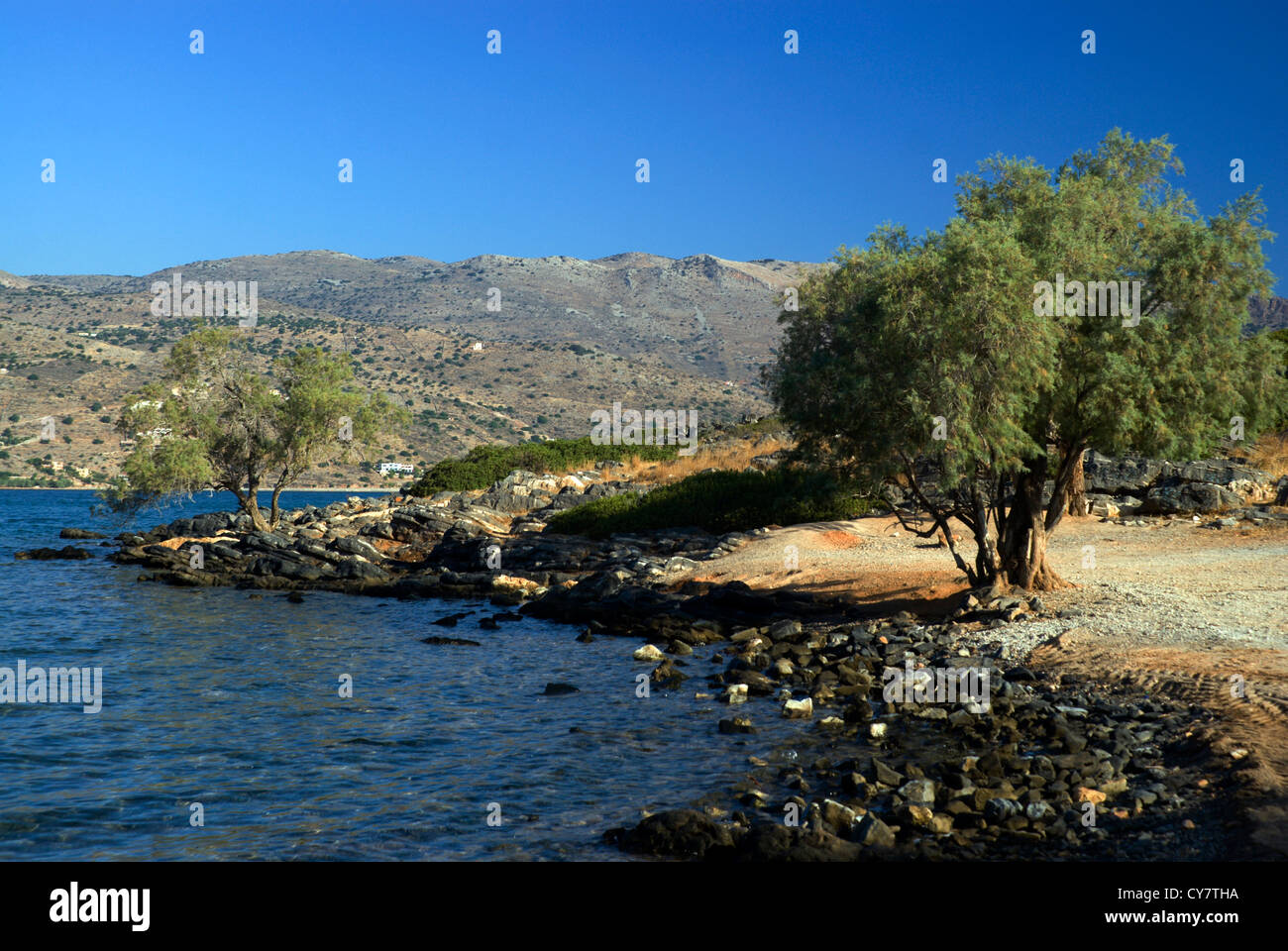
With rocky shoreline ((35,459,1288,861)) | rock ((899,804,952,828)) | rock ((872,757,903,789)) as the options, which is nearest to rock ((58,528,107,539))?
rocky shoreline ((35,459,1288,861))

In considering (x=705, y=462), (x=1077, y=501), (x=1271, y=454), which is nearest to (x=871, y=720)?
(x=1077, y=501)

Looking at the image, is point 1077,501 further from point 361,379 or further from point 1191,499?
point 361,379

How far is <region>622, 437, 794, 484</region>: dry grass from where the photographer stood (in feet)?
138

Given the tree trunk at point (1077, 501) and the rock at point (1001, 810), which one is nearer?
the rock at point (1001, 810)

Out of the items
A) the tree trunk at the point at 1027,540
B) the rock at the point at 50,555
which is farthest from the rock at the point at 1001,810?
the rock at the point at 50,555

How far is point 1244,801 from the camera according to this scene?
8.98 m

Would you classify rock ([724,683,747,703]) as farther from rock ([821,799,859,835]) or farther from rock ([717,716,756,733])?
rock ([821,799,859,835])

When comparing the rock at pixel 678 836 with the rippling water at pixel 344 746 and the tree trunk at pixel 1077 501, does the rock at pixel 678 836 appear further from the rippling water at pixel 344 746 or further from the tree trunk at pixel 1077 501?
the tree trunk at pixel 1077 501

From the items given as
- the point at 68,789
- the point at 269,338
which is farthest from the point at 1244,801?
the point at 269,338

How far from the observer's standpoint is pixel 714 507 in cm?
3447

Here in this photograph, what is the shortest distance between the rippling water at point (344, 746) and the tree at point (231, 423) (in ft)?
46.2

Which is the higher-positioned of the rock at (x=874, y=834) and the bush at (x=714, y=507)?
the bush at (x=714, y=507)

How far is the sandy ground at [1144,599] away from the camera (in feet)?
36.6

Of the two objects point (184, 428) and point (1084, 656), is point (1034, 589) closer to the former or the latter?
point (1084, 656)
